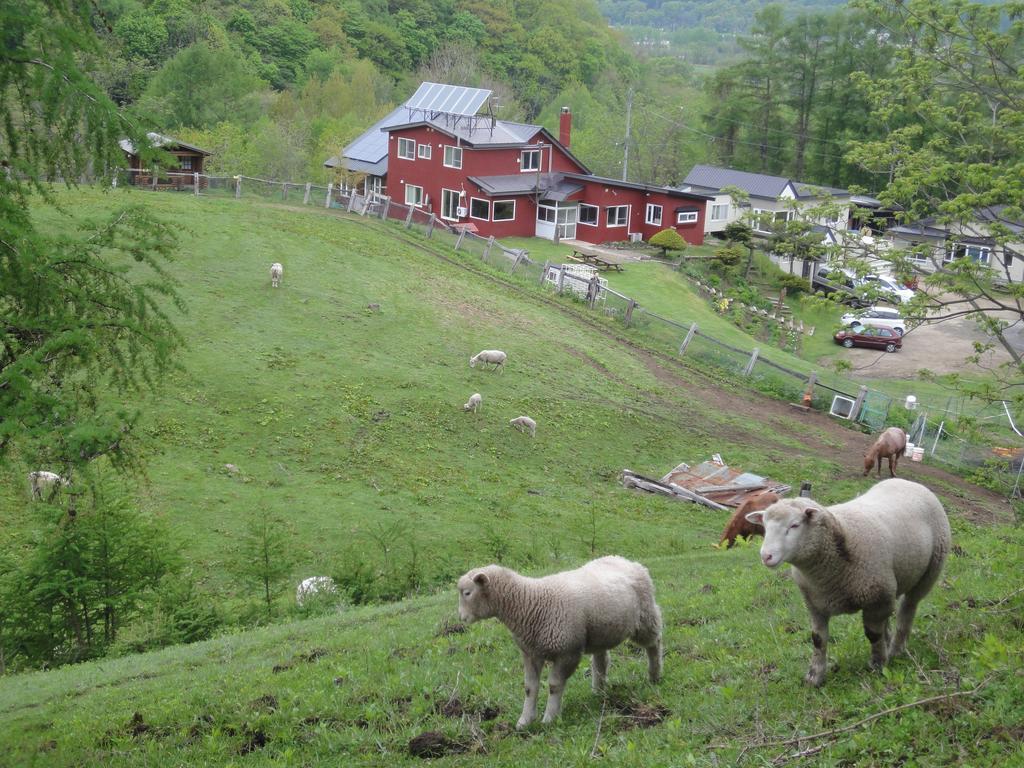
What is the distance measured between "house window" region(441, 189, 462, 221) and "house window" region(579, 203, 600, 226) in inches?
307

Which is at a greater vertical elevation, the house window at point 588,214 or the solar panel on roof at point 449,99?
the solar panel on roof at point 449,99

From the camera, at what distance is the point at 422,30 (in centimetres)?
12262

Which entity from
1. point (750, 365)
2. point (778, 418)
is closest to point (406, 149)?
point (750, 365)

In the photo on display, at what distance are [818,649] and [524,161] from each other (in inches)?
2200

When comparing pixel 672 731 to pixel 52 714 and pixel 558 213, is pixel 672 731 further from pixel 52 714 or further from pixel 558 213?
pixel 558 213

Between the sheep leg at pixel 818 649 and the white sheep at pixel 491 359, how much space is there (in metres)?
22.9

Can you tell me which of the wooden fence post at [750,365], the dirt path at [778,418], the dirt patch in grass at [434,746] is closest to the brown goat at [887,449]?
the dirt path at [778,418]

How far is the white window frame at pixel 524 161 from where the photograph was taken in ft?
200

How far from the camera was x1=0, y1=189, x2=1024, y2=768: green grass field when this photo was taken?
7.95 m

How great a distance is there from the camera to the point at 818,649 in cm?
804

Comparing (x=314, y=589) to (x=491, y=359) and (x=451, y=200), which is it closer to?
(x=491, y=359)

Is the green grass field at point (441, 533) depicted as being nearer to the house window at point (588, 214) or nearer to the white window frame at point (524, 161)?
the white window frame at point (524, 161)

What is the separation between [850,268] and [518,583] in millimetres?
10452

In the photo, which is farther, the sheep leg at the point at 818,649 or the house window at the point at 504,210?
the house window at the point at 504,210
